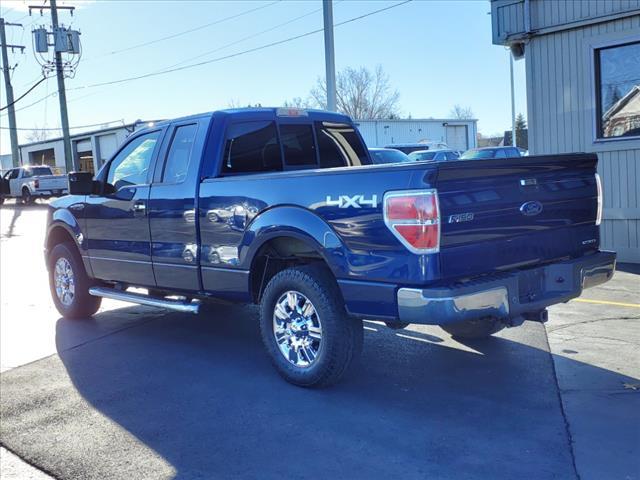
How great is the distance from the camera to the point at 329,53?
12648mm

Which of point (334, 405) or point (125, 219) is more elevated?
point (125, 219)

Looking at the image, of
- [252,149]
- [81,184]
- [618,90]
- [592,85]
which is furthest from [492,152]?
[81,184]

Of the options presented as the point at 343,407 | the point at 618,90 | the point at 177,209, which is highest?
the point at 618,90

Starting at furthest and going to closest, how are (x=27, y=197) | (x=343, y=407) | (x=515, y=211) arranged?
1. (x=27, y=197)
2. (x=343, y=407)
3. (x=515, y=211)

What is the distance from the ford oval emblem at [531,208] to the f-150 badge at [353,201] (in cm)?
108

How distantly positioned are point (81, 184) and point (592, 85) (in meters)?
7.11

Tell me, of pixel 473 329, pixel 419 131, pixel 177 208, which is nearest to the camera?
pixel 177 208

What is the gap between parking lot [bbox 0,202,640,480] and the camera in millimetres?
3811

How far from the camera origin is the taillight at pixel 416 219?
4.01 meters

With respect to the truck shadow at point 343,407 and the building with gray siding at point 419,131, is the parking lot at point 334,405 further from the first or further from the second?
the building with gray siding at point 419,131

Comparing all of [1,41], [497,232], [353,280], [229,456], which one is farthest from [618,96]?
[1,41]

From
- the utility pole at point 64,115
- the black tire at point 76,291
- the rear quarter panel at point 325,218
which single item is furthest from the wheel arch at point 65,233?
the utility pole at point 64,115

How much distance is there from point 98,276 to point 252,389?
2.84 m

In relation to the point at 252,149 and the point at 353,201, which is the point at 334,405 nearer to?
the point at 353,201
